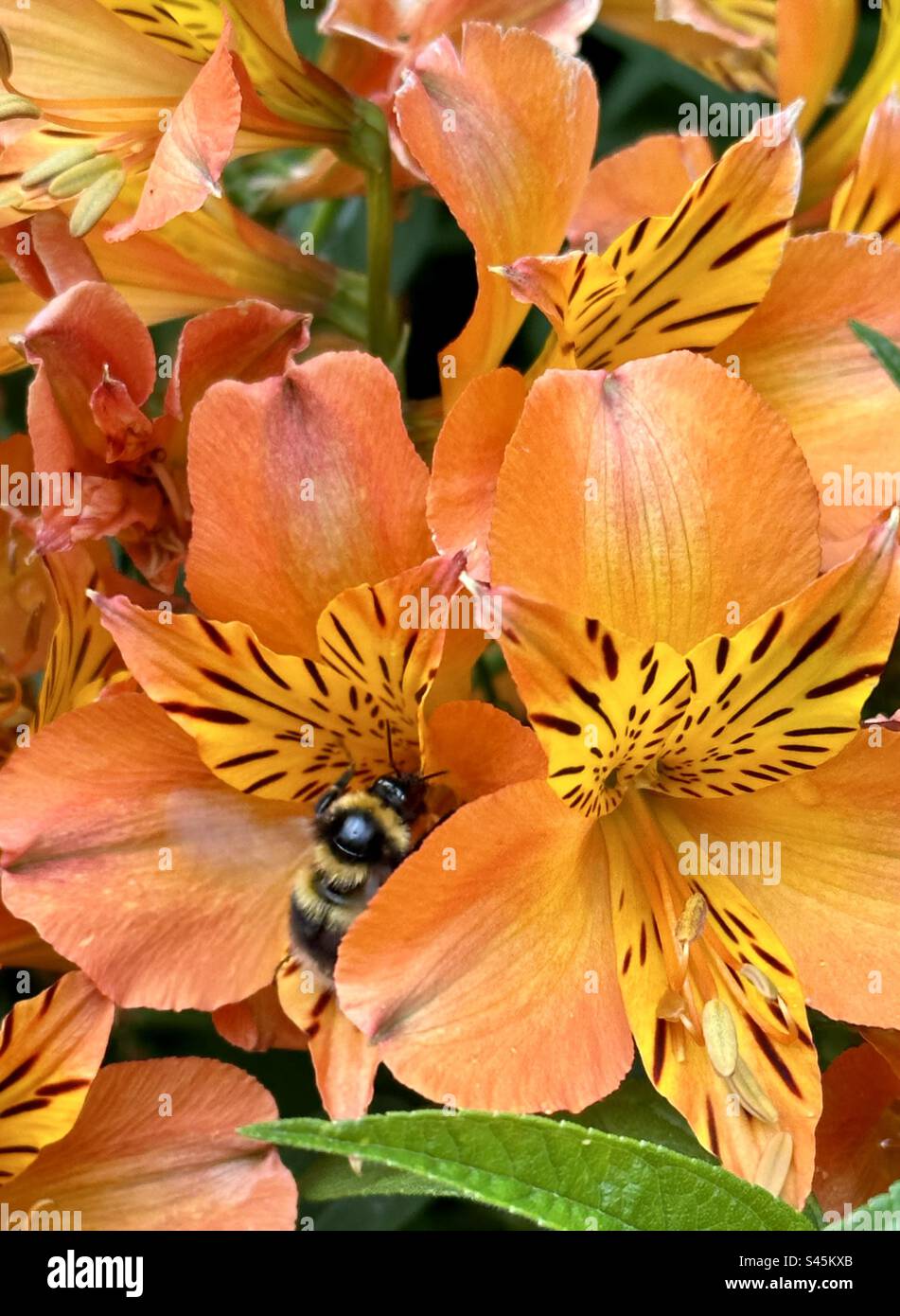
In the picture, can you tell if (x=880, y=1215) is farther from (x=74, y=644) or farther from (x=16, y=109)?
(x=16, y=109)

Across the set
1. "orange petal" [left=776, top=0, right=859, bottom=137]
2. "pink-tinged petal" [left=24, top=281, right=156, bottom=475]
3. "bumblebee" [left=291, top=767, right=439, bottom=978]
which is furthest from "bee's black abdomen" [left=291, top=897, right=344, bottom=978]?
"orange petal" [left=776, top=0, right=859, bottom=137]

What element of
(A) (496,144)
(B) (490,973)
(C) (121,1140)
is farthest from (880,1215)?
(A) (496,144)

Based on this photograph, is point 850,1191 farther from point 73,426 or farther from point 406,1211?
point 73,426

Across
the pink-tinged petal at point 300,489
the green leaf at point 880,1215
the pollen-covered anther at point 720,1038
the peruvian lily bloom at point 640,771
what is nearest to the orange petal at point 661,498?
the peruvian lily bloom at point 640,771

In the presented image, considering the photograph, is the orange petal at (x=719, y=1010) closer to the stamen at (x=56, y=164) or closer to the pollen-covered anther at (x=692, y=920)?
the pollen-covered anther at (x=692, y=920)

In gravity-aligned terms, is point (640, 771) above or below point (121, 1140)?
above
